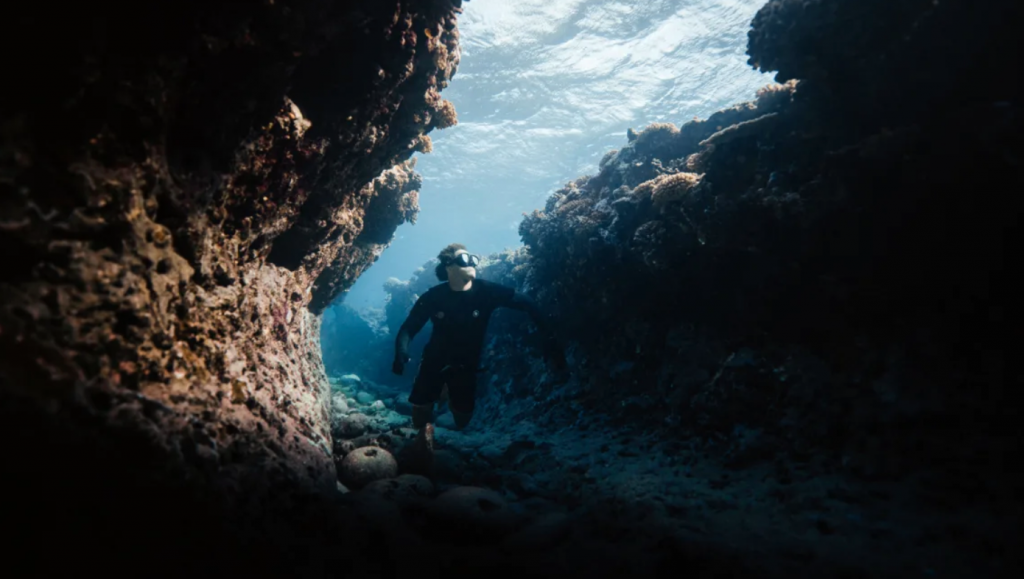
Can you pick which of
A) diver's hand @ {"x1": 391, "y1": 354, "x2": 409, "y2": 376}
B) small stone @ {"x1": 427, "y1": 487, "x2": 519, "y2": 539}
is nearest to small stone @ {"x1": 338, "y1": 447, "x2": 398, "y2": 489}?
small stone @ {"x1": 427, "y1": 487, "x2": 519, "y2": 539}

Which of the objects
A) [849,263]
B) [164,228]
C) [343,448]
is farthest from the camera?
[343,448]

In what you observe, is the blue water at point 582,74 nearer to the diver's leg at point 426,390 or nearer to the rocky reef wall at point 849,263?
the rocky reef wall at point 849,263

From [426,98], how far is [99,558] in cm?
495

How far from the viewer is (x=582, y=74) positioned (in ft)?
63.7

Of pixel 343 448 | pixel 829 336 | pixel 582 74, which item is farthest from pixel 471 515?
pixel 582 74

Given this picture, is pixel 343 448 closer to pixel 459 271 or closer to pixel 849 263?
pixel 459 271

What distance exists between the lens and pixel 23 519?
1.45 m

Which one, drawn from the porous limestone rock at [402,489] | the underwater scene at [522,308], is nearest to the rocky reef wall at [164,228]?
the underwater scene at [522,308]

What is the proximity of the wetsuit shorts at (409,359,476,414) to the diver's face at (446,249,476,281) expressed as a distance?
1.34 m

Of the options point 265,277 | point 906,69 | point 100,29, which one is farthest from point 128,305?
point 906,69

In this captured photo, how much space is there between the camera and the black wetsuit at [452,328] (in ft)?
20.0

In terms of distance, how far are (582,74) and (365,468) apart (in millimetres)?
19939

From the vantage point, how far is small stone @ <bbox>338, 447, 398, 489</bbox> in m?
4.02

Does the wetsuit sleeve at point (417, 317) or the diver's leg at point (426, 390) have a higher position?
the wetsuit sleeve at point (417, 317)
